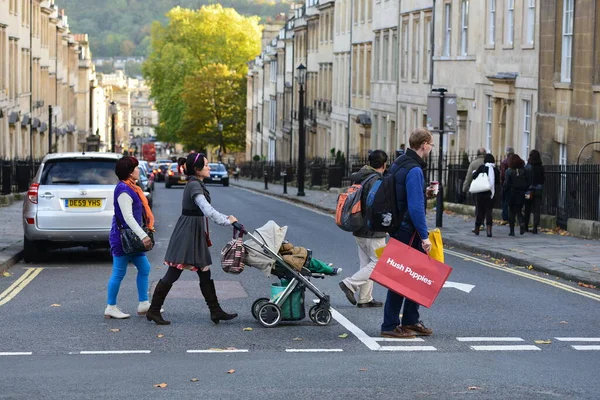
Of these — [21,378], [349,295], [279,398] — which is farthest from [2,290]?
[279,398]

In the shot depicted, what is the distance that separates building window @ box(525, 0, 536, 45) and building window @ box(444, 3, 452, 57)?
28.1 ft

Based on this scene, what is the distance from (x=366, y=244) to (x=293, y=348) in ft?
9.40

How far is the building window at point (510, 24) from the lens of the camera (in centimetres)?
3372

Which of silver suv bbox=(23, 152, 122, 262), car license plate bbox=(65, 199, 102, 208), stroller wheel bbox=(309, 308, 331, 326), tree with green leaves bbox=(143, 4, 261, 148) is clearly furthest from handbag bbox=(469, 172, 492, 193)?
tree with green leaves bbox=(143, 4, 261, 148)

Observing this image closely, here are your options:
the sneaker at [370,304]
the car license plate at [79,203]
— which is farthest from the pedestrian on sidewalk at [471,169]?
the sneaker at [370,304]

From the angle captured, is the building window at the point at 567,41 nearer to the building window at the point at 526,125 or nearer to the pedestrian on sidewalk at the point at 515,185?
the building window at the point at 526,125

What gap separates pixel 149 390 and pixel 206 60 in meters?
110

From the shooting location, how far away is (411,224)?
1121 cm

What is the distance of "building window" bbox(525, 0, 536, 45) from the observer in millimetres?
32094

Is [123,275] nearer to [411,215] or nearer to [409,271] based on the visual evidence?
[409,271]

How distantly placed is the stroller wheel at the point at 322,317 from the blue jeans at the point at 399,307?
817mm

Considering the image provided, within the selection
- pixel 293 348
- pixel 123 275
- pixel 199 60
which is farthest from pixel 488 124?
pixel 199 60

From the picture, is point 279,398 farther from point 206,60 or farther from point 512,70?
point 206,60

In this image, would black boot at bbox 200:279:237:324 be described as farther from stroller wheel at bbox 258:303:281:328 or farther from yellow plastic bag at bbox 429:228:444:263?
yellow plastic bag at bbox 429:228:444:263
